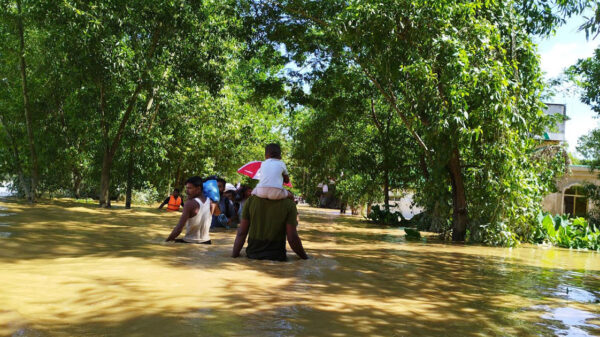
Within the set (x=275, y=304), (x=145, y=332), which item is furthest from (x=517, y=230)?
(x=145, y=332)

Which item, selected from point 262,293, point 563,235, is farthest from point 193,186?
point 563,235

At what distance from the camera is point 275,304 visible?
5.04 metres

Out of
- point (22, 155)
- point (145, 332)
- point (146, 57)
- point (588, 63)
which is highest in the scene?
point (588, 63)

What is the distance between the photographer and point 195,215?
9.39m

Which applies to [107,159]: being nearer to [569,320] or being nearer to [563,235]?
[563,235]

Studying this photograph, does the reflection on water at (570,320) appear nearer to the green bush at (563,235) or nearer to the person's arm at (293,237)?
the person's arm at (293,237)

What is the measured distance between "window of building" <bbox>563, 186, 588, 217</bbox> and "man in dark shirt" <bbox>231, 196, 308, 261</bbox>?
28.5 meters

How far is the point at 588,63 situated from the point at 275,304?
21.9m

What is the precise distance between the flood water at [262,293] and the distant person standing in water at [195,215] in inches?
12.3

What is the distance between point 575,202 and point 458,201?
20.1 meters

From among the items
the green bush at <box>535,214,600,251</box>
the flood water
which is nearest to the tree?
the green bush at <box>535,214,600,251</box>

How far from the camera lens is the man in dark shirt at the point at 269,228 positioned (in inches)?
324

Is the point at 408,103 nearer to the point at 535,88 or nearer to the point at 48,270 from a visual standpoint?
the point at 535,88

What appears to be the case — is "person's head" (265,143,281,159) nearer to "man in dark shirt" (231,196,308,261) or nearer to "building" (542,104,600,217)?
"man in dark shirt" (231,196,308,261)
